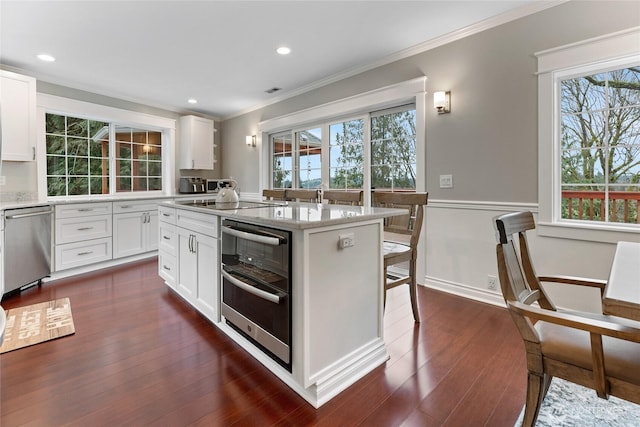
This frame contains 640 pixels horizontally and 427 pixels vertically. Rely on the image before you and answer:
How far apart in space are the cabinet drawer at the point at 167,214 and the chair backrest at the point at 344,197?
4.67 ft

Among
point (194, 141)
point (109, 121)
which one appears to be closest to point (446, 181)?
point (194, 141)

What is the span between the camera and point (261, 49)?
11.2 feet

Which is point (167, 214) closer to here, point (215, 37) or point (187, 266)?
point (187, 266)

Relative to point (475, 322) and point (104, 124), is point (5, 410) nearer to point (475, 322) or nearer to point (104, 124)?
point (475, 322)

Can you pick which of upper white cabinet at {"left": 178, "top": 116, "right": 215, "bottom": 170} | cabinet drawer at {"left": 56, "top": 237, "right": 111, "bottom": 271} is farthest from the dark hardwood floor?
upper white cabinet at {"left": 178, "top": 116, "right": 215, "bottom": 170}

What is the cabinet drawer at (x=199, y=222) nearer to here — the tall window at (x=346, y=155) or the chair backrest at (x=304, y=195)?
the chair backrest at (x=304, y=195)

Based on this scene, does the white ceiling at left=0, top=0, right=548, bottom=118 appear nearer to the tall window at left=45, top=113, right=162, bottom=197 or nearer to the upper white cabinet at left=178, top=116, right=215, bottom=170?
the tall window at left=45, top=113, right=162, bottom=197

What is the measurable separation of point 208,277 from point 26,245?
A: 2.38m

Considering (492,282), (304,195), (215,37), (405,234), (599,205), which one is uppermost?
(215,37)

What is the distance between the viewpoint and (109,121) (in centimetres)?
494

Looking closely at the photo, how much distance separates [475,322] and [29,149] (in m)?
4.95

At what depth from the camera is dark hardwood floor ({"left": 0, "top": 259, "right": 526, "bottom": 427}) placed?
5.10 ft

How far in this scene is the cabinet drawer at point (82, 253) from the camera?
3.84 metres

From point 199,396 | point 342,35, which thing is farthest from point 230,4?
point 199,396
